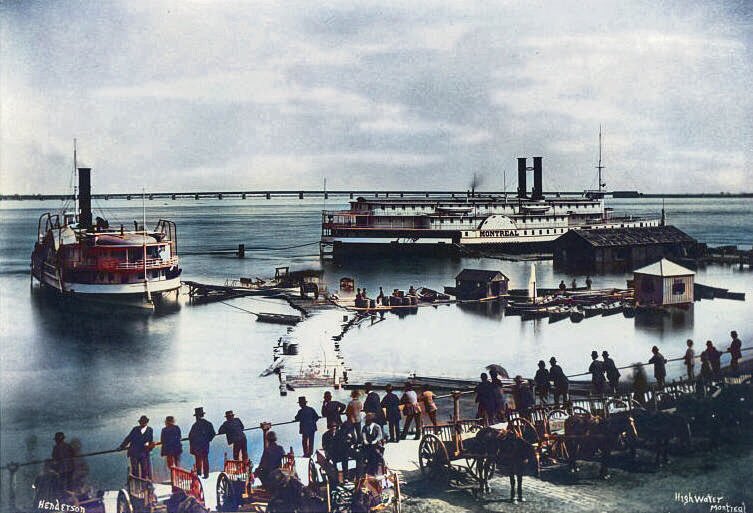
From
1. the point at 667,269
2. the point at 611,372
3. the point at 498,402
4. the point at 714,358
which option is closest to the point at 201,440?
the point at 498,402

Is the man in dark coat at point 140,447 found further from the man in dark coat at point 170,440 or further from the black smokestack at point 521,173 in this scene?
the black smokestack at point 521,173

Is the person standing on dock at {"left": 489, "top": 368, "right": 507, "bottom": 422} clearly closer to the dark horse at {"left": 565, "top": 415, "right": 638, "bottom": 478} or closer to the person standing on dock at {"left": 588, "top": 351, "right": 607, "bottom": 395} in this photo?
the dark horse at {"left": 565, "top": 415, "right": 638, "bottom": 478}

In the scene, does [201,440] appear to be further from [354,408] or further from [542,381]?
[542,381]

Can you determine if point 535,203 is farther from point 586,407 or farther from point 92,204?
point 92,204

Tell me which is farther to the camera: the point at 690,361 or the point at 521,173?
the point at 521,173

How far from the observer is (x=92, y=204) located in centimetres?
984

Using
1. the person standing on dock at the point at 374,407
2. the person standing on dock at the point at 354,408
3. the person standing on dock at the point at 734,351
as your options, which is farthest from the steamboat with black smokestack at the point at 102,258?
the person standing on dock at the point at 734,351

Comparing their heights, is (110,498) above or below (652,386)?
below

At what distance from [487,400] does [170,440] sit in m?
3.74

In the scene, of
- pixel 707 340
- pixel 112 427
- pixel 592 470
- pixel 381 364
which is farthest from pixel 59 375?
pixel 707 340

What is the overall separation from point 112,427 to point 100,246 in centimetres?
294

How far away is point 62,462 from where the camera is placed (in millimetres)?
8055

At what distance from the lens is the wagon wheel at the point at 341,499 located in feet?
25.6

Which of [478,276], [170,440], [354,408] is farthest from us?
[478,276]
